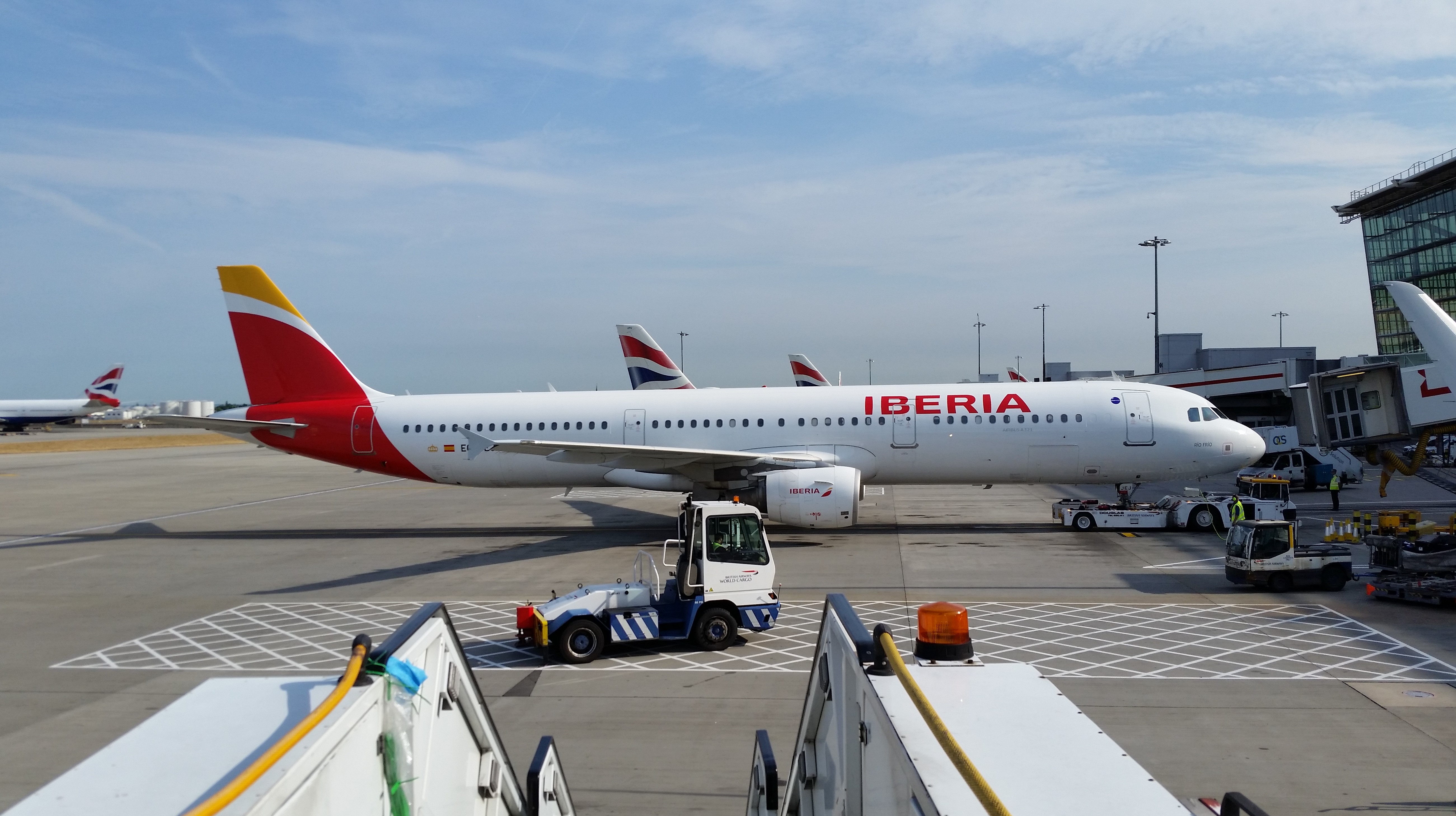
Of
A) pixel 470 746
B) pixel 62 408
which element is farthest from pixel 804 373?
pixel 62 408

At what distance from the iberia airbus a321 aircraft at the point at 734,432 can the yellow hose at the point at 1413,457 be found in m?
4.50

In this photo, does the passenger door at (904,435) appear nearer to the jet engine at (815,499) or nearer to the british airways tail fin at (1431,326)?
the jet engine at (815,499)

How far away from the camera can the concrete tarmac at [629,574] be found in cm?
841

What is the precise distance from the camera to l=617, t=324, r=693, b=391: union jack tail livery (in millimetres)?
39688

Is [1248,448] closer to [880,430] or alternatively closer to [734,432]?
[880,430]

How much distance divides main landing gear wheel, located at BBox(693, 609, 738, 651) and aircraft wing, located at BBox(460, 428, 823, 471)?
29.2 ft

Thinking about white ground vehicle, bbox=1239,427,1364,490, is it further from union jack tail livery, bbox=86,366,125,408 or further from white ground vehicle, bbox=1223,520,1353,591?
union jack tail livery, bbox=86,366,125,408

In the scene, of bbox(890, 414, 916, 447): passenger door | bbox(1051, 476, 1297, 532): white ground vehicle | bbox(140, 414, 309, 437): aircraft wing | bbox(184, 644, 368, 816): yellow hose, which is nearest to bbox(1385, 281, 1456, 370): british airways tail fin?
bbox(1051, 476, 1297, 532): white ground vehicle

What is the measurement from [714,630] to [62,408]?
116 meters

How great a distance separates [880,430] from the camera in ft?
75.2

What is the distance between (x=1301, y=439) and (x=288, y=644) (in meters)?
19.5

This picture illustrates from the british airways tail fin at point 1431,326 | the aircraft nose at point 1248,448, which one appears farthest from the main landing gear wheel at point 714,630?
the aircraft nose at point 1248,448

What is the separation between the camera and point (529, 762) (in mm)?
8891

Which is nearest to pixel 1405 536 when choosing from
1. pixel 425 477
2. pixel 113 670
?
pixel 113 670
